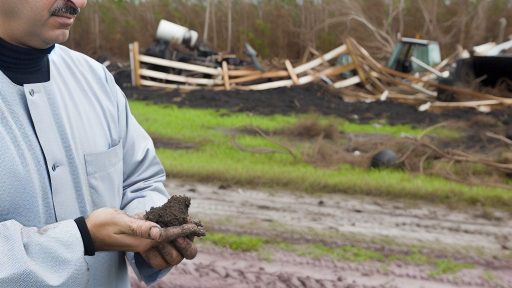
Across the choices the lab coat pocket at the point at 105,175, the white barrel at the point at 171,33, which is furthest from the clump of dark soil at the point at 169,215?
the white barrel at the point at 171,33

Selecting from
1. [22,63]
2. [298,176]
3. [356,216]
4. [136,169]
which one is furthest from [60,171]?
[298,176]

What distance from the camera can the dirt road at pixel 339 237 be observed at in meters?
5.05

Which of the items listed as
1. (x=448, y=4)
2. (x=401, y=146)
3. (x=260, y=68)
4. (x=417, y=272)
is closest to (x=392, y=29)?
(x=448, y=4)

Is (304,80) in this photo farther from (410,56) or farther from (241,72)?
(410,56)

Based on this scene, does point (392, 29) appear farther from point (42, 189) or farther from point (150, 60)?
point (42, 189)

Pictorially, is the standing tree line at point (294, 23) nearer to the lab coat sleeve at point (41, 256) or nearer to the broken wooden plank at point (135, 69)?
the broken wooden plank at point (135, 69)

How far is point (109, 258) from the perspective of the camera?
1.99m

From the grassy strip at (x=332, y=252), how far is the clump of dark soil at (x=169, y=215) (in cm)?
357

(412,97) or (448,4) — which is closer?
(412,97)

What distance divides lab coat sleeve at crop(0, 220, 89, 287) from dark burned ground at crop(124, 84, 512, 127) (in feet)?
35.7

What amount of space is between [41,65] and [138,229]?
552 millimetres

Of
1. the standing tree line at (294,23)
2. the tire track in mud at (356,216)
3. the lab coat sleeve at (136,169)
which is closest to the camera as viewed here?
the lab coat sleeve at (136,169)

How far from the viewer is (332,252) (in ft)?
18.4

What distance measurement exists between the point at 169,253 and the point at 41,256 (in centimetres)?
37
